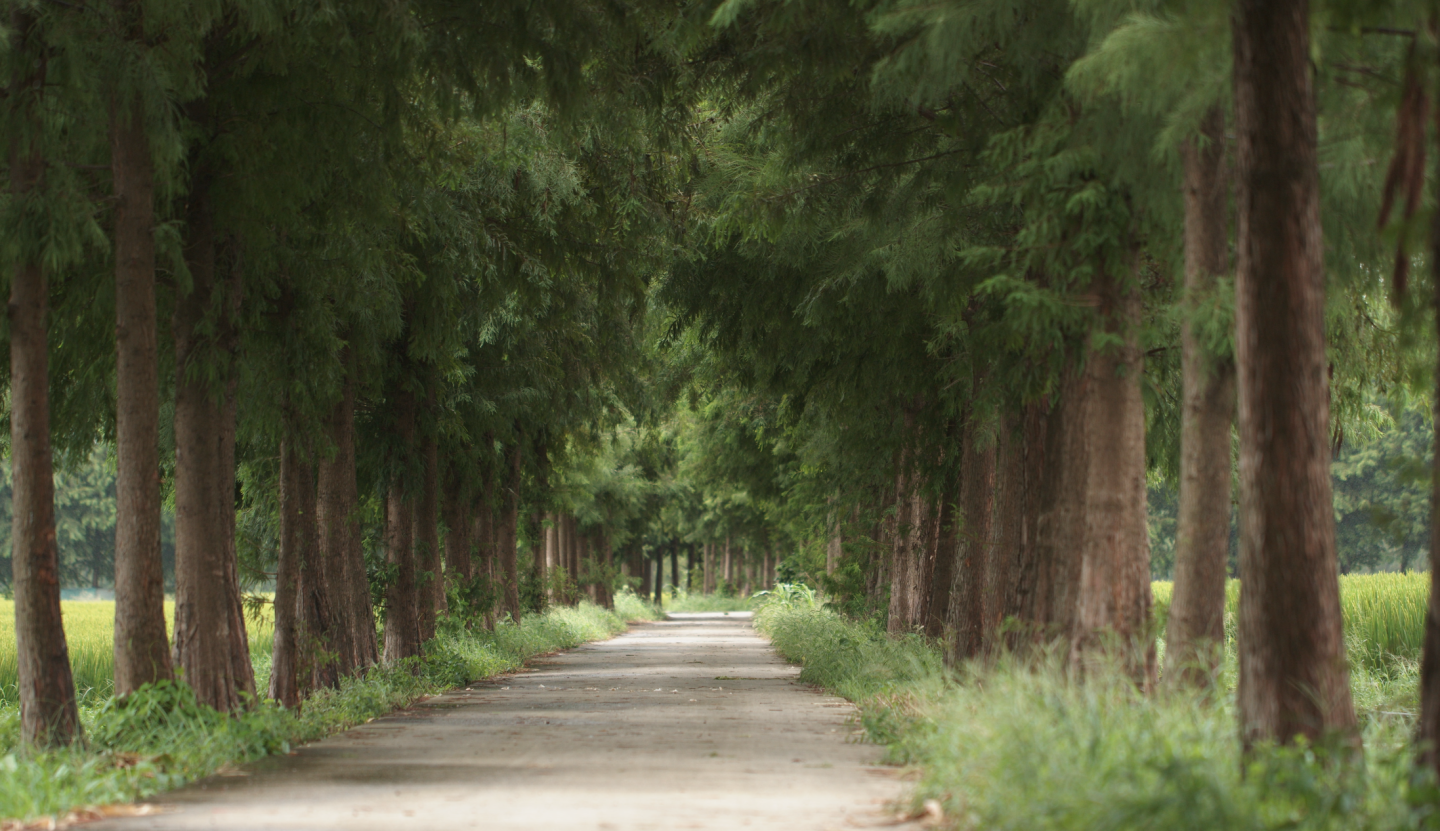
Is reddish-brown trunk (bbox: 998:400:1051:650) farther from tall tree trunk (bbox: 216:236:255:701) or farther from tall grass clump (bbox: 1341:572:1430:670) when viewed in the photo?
tall grass clump (bbox: 1341:572:1430:670)

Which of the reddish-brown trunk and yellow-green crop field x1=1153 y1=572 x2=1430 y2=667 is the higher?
the reddish-brown trunk

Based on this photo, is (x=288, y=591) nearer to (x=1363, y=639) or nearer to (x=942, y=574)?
(x=942, y=574)

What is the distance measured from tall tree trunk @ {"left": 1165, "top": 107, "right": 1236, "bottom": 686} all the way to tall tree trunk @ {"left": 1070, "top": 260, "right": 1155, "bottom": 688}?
0.70 meters

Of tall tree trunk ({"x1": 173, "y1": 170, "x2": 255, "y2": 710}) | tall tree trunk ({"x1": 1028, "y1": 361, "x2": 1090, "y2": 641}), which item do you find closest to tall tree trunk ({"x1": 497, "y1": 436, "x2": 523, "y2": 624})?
tall tree trunk ({"x1": 173, "y1": 170, "x2": 255, "y2": 710})

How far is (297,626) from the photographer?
47.9ft

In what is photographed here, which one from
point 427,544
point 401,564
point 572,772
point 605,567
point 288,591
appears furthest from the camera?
point 605,567

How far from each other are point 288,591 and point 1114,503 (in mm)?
9134

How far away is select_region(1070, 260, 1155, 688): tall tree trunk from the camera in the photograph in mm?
9422

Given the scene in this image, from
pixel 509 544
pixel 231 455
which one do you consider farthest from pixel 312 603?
pixel 509 544

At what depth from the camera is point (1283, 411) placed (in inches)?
249

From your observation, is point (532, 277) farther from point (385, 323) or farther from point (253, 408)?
point (253, 408)

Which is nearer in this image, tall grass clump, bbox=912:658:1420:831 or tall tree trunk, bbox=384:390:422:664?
tall grass clump, bbox=912:658:1420:831

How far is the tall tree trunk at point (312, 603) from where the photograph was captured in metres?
14.9

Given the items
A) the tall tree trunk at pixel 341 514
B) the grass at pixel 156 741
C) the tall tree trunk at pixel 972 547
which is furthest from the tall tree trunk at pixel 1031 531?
the tall tree trunk at pixel 341 514
